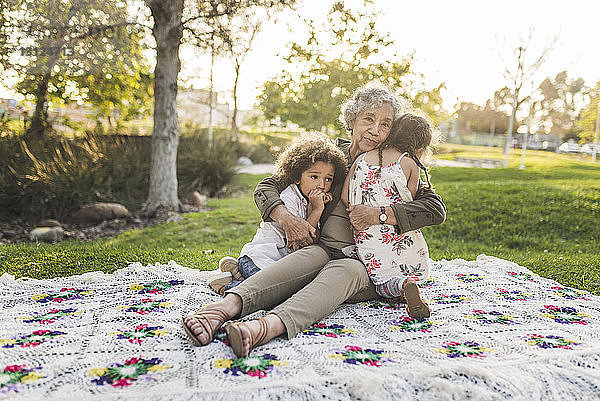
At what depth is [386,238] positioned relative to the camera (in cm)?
249

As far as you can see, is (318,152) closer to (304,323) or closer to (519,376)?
(304,323)

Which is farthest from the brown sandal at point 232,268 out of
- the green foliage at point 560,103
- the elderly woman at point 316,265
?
the green foliage at point 560,103

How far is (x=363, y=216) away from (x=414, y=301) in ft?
1.56

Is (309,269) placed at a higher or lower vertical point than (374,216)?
lower

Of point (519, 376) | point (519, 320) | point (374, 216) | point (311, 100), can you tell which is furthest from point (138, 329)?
point (311, 100)

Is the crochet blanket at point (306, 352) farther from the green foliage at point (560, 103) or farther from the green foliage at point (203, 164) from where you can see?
the green foliage at point (560, 103)

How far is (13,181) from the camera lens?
684cm

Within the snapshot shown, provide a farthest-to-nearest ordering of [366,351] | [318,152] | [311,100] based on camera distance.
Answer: [311,100]
[318,152]
[366,351]

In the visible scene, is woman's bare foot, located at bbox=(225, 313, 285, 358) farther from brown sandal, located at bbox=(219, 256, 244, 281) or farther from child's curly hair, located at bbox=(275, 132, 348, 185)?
child's curly hair, located at bbox=(275, 132, 348, 185)

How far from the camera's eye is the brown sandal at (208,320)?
6.24ft

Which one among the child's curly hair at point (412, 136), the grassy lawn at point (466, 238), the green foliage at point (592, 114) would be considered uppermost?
the green foliage at point (592, 114)

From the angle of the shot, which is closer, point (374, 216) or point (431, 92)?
point (374, 216)

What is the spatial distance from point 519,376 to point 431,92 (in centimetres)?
1027

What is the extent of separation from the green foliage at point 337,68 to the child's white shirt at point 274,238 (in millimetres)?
6536
